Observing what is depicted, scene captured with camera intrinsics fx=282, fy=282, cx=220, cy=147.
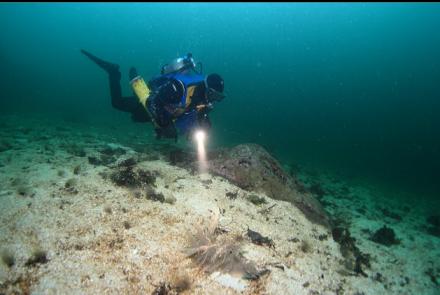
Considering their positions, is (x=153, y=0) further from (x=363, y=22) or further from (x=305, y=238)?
(x=305, y=238)

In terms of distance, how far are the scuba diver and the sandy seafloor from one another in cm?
130

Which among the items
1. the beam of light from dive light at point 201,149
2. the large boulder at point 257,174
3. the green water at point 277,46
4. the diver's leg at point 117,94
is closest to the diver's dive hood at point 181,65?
the beam of light from dive light at point 201,149

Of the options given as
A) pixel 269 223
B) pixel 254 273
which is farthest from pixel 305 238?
pixel 254 273

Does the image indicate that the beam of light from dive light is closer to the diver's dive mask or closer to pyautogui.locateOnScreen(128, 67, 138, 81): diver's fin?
the diver's dive mask

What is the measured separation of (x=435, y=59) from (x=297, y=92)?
238 feet

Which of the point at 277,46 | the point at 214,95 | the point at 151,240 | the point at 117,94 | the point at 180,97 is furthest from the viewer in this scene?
the point at 277,46

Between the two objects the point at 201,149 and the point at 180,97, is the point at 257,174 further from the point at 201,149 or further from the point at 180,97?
the point at 180,97

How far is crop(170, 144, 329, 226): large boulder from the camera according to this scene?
779 centimetres

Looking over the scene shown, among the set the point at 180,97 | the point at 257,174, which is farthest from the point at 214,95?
the point at 257,174

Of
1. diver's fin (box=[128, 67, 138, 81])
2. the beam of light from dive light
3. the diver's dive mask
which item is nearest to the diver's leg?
diver's fin (box=[128, 67, 138, 81])

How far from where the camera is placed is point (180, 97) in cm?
691

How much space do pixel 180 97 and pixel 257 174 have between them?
10.1ft

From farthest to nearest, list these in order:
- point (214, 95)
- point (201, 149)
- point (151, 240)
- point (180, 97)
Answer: point (201, 149), point (214, 95), point (180, 97), point (151, 240)

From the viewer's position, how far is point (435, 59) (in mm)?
148625
